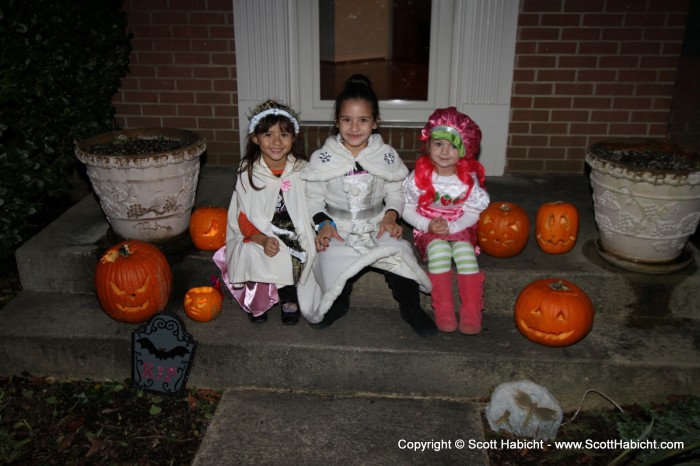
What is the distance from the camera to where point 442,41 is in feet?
17.0

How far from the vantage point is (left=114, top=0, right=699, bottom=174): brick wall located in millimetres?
4941

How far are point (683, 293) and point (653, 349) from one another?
0.50 meters

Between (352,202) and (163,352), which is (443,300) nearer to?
(352,202)

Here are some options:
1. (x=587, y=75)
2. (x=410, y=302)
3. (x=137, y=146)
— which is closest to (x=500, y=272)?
(x=410, y=302)

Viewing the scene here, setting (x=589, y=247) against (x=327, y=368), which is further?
(x=589, y=247)

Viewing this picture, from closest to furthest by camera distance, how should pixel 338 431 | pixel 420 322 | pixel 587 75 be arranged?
pixel 338 431 → pixel 420 322 → pixel 587 75

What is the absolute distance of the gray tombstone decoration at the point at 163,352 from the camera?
11.8ft

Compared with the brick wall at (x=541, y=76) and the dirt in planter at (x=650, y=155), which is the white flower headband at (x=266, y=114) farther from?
the dirt in planter at (x=650, y=155)

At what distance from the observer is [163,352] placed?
11.8 ft

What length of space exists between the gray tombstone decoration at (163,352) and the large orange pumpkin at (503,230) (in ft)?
6.11

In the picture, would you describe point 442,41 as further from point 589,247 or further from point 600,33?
point 589,247

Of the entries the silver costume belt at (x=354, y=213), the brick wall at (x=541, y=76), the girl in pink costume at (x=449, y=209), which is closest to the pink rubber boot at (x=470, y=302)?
the girl in pink costume at (x=449, y=209)

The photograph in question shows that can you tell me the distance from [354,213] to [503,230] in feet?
3.01

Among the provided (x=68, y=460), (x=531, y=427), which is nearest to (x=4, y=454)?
(x=68, y=460)
